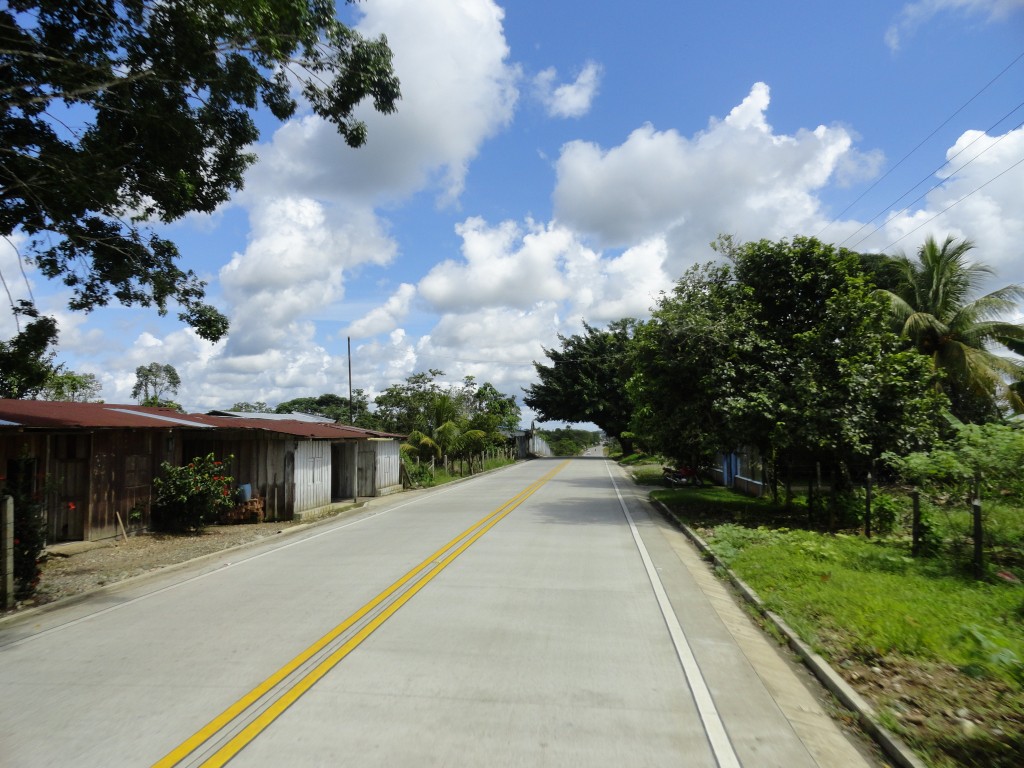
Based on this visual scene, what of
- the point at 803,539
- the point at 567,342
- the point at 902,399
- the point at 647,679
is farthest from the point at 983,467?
the point at 567,342

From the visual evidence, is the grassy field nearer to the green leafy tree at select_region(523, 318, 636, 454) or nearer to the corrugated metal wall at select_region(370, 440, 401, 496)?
the corrugated metal wall at select_region(370, 440, 401, 496)

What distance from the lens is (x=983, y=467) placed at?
10.3 metres

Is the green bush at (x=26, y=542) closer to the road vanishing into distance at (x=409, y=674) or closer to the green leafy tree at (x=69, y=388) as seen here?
the road vanishing into distance at (x=409, y=674)

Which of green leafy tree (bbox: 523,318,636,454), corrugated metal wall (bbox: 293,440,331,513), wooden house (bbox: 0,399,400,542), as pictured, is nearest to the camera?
wooden house (bbox: 0,399,400,542)

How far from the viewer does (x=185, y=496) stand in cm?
1505

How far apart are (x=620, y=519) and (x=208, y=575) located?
1030 centimetres

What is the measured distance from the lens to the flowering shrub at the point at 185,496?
49.6 ft

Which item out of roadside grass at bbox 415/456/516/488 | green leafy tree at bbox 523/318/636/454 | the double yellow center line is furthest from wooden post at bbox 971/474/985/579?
green leafy tree at bbox 523/318/636/454

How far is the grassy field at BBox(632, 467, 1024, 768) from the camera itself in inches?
189

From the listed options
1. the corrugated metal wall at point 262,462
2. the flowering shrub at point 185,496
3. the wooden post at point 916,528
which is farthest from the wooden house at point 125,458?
the wooden post at point 916,528

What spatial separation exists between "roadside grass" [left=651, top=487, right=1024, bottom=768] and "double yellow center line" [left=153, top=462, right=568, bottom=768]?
430 centimetres

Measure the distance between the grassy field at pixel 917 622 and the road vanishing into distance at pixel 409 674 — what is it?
599 millimetres

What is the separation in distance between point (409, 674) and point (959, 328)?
2455 centimetres

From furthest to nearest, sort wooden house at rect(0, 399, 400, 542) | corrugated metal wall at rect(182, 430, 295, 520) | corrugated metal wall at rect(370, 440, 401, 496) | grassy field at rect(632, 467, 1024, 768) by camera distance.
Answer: corrugated metal wall at rect(370, 440, 401, 496) < corrugated metal wall at rect(182, 430, 295, 520) < wooden house at rect(0, 399, 400, 542) < grassy field at rect(632, 467, 1024, 768)
